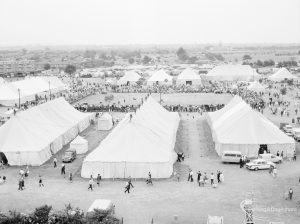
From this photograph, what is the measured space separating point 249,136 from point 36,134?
43.7 ft

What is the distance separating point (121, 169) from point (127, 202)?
353cm

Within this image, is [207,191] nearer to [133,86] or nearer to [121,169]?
[121,169]

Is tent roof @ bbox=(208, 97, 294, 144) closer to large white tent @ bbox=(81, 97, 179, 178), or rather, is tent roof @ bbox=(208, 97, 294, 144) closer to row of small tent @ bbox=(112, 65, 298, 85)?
large white tent @ bbox=(81, 97, 179, 178)

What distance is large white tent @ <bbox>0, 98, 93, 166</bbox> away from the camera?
2545cm

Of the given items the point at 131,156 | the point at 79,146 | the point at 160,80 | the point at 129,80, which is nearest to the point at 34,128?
the point at 79,146

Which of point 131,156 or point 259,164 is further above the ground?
point 131,156

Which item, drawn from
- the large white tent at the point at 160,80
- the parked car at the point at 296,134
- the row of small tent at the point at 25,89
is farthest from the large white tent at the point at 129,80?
the parked car at the point at 296,134

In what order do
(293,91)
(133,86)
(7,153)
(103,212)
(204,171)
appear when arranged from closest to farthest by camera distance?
(103,212) < (204,171) < (7,153) < (293,91) < (133,86)

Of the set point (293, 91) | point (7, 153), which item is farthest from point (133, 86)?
point (7, 153)

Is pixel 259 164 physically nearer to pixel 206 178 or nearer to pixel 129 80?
pixel 206 178

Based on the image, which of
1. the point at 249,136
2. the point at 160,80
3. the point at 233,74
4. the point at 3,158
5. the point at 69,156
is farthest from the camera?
the point at 233,74

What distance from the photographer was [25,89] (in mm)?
55938

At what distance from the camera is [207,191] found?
20.6 metres

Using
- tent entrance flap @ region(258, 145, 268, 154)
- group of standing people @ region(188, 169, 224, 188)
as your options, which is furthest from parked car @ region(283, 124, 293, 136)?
group of standing people @ region(188, 169, 224, 188)
